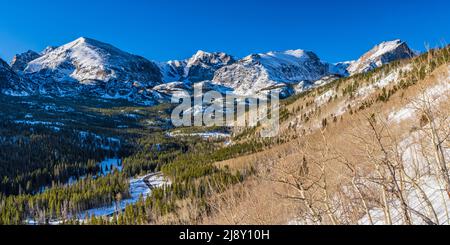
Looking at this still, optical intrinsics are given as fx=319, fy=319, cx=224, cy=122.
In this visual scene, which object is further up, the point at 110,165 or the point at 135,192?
the point at 110,165

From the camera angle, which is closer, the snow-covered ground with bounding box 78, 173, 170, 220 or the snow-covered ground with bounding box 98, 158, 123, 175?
the snow-covered ground with bounding box 78, 173, 170, 220

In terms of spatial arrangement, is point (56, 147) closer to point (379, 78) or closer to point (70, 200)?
point (70, 200)

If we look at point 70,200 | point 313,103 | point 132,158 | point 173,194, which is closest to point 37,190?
point 70,200

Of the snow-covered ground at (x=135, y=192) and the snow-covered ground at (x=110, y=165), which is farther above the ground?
the snow-covered ground at (x=110, y=165)

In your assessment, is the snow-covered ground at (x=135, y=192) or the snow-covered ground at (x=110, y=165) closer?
the snow-covered ground at (x=135, y=192)

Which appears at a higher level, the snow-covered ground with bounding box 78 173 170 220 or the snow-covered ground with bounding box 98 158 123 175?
the snow-covered ground with bounding box 98 158 123 175

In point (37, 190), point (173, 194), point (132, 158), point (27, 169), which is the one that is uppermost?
point (132, 158)

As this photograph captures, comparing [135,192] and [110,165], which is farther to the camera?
[110,165]
